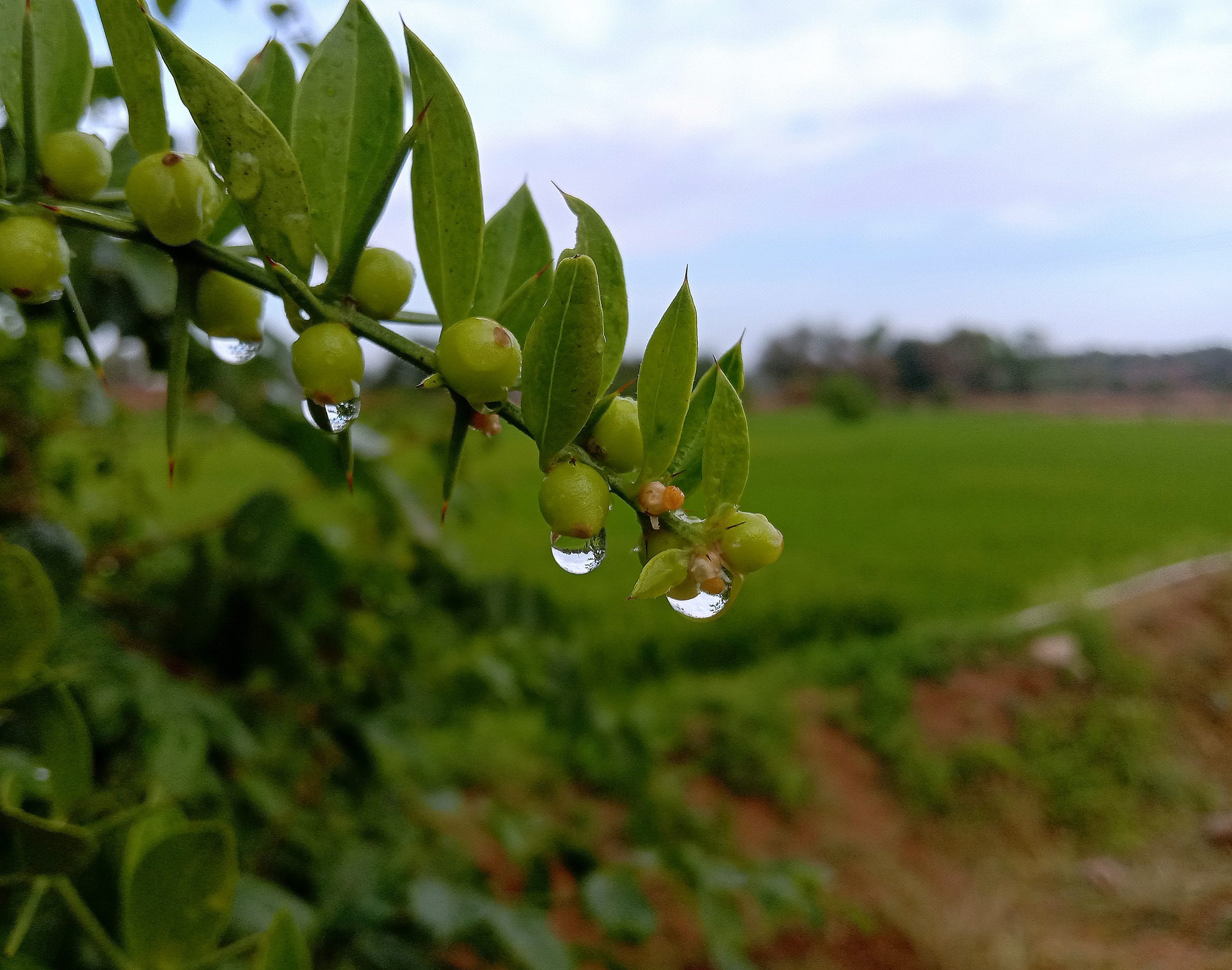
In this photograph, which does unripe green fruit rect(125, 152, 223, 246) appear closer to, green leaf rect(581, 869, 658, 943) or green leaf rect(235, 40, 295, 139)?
green leaf rect(235, 40, 295, 139)

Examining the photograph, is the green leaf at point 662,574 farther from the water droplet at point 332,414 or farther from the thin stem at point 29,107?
the thin stem at point 29,107

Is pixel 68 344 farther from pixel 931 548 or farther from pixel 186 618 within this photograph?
pixel 931 548

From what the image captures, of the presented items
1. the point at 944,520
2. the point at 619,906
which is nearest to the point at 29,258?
the point at 619,906

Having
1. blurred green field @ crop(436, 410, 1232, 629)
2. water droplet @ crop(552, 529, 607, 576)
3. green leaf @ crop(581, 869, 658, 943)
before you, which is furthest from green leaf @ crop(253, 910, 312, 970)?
blurred green field @ crop(436, 410, 1232, 629)

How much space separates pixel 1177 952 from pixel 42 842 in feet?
4.30

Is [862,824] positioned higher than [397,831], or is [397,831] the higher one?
[862,824]

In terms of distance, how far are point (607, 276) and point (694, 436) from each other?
0.05 meters

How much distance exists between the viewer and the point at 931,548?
508 centimetres

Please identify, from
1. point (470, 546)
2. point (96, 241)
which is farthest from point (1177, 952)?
point (470, 546)

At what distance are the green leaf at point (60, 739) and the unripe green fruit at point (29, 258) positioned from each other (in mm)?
150

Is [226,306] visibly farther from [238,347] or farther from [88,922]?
[88,922]

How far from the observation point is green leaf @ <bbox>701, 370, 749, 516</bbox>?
0.64 ft

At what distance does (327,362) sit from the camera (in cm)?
19

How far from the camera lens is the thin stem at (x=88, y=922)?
0.28m
